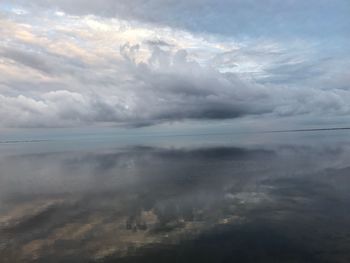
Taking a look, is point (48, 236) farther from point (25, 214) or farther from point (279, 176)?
point (279, 176)

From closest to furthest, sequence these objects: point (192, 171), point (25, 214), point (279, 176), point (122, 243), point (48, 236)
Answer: point (122, 243), point (48, 236), point (25, 214), point (279, 176), point (192, 171)

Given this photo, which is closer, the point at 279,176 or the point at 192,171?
the point at 279,176

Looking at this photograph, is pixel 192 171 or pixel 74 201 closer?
pixel 74 201

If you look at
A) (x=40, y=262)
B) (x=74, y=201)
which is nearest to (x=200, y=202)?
(x=74, y=201)

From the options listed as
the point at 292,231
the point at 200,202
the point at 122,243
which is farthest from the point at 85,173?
the point at 292,231

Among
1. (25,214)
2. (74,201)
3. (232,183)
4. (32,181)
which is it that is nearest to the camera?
(25,214)

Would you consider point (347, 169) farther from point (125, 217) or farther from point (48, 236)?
point (48, 236)

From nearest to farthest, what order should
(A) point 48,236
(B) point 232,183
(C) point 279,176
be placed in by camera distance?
1. (A) point 48,236
2. (B) point 232,183
3. (C) point 279,176

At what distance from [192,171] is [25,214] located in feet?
145

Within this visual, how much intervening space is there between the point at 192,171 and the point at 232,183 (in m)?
19.5

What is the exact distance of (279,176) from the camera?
6450 cm

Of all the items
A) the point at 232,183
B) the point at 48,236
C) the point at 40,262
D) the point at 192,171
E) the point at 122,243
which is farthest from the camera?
the point at 192,171

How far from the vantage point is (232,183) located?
192 feet

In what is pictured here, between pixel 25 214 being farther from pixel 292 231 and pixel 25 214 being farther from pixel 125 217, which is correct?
pixel 292 231
